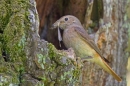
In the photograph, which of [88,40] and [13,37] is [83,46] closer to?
[88,40]

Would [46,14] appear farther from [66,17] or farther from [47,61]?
[47,61]

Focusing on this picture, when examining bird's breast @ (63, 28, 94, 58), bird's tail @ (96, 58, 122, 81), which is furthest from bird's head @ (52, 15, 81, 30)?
bird's tail @ (96, 58, 122, 81)

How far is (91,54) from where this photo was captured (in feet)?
18.3

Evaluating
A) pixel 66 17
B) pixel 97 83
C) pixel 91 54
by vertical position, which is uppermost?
pixel 66 17

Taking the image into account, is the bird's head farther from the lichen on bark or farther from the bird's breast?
the lichen on bark

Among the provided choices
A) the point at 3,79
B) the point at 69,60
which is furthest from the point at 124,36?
the point at 3,79

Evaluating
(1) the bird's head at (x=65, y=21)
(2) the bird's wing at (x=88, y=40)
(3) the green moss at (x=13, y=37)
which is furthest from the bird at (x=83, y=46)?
(3) the green moss at (x=13, y=37)

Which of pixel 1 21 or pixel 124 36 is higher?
pixel 1 21

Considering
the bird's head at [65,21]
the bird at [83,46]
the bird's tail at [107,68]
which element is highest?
the bird's head at [65,21]

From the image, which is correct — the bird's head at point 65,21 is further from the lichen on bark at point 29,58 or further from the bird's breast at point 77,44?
the lichen on bark at point 29,58

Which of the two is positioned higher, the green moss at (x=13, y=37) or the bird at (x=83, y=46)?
the green moss at (x=13, y=37)

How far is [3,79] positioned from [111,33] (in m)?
2.82

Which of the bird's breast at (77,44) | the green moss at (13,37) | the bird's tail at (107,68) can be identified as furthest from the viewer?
the bird's breast at (77,44)

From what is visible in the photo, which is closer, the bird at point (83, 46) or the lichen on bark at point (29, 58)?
the lichen on bark at point (29, 58)
